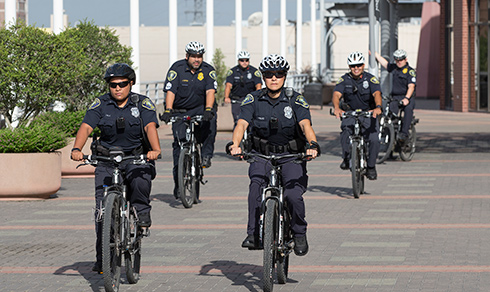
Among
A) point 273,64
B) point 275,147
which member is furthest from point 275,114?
point 273,64

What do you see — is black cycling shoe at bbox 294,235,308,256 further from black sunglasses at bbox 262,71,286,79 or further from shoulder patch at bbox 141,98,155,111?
shoulder patch at bbox 141,98,155,111

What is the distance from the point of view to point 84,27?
18266 millimetres

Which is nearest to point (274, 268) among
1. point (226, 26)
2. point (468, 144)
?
point (468, 144)

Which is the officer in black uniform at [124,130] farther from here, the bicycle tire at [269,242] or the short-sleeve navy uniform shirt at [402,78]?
the short-sleeve navy uniform shirt at [402,78]

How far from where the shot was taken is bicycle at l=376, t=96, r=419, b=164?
59.8 feet

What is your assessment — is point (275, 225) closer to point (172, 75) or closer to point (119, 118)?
point (119, 118)

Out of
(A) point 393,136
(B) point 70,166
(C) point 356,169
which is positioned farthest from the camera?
(A) point 393,136

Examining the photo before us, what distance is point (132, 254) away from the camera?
312 inches

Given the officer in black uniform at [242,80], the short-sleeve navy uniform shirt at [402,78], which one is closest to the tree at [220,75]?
the officer in black uniform at [242,80]

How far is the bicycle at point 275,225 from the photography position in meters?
7.35

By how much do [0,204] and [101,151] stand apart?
549cm

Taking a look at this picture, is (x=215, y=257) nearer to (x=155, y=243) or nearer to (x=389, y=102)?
(x=155, y=243)

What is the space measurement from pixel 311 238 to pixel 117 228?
10.3ft

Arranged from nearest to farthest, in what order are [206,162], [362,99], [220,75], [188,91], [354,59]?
1. [188,91]
2. [206,162]
3. [354,59]
4. [362,99]
5. [220,75]
